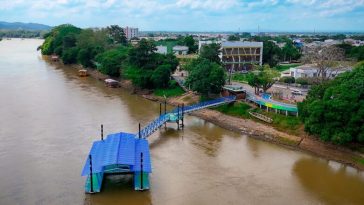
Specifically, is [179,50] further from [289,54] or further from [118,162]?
[118,162]

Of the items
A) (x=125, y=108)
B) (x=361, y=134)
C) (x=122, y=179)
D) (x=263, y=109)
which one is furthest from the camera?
(x=125, y=108)

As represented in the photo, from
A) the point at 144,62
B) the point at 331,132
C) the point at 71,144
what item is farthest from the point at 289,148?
the point at 144,62

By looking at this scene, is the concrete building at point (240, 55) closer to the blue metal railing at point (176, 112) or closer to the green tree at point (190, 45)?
the green tree at point (190, 45)

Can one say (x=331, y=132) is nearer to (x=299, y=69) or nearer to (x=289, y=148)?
(x=289, y=148)

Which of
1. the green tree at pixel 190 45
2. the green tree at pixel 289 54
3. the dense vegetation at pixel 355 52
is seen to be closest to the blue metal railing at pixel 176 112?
the dense vegetation at pixel 355 52

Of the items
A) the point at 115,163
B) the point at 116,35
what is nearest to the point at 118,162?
the point at 115,163

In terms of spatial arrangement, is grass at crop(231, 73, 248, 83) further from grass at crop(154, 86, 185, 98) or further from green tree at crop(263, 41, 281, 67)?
green tree at crop(263, 41, 281, 67)
